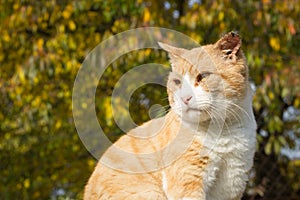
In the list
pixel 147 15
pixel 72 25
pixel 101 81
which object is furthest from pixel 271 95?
pixel 72 25

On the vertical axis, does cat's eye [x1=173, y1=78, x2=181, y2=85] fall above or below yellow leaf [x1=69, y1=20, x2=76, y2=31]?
above

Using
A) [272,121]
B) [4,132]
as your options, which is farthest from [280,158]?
[4,132]

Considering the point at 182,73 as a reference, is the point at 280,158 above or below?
below

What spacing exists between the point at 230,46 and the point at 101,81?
2.74 meters

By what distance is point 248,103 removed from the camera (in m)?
3.06

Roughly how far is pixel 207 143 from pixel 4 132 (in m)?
3.26

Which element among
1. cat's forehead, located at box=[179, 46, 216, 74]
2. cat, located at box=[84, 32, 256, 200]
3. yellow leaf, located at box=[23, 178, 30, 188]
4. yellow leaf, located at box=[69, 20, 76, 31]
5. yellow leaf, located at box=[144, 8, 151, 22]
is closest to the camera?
cat, located at box=[84, 32, 256, 200]

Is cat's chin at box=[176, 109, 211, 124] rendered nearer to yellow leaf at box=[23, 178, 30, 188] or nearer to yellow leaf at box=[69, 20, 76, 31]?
yellow leaf at box=[69, 20, 76, 31]

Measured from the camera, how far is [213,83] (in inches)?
117

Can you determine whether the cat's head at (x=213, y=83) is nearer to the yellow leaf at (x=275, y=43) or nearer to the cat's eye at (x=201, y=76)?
the cat's eye at (x=201, y=76)

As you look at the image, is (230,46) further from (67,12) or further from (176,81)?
(67,12)

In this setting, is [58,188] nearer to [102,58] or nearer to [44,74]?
[44,74]

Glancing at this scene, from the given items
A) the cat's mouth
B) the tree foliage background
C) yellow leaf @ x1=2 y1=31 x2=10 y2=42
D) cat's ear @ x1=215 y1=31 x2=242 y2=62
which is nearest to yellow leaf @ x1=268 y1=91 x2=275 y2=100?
the tree foliage background

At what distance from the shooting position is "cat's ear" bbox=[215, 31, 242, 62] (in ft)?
9.73
